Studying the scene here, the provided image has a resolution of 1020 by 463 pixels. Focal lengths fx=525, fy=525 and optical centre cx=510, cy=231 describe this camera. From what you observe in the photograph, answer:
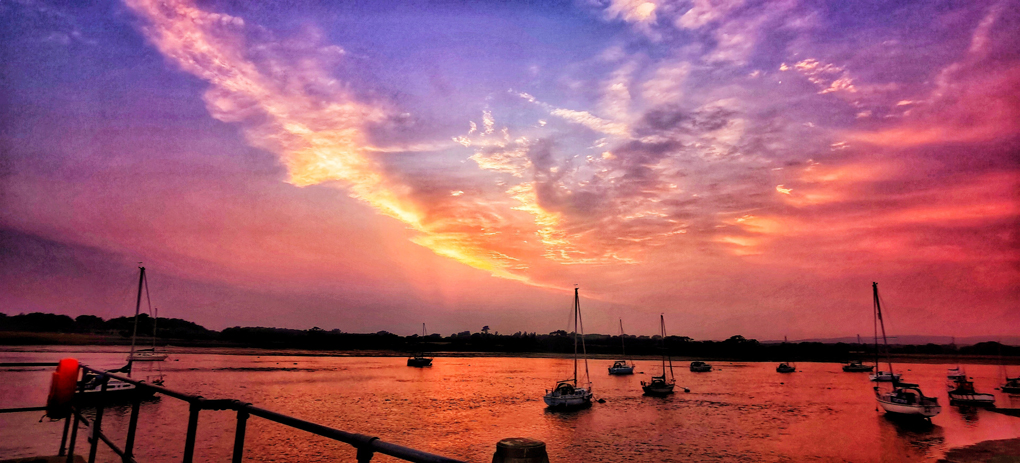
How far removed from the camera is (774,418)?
50.6m

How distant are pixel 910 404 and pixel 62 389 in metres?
57.3

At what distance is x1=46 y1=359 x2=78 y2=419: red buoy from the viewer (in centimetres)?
595

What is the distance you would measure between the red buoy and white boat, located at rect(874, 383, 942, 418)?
56035 mm

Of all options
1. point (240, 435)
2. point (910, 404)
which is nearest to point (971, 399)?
point (910, 404)

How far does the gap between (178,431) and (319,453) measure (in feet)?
35.1

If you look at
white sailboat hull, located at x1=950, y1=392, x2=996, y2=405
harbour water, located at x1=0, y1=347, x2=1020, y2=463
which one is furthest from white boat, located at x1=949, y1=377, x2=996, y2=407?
harbour water, located at x1=0, y1=347, x2=1020, y2=463

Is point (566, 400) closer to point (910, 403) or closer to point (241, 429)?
point (910, 403)

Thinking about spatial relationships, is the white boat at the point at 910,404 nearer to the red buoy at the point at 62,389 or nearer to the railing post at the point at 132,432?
the railing post at the point at 132,432

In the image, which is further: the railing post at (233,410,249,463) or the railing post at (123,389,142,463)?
the railing post at (123,389,142,463)

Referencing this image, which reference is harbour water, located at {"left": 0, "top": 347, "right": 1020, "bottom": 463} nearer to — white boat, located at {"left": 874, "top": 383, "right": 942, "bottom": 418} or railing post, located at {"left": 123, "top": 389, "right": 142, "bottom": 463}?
white boat, located at {"left": 874, "top": 383, "right": 942, "bottom": 418}

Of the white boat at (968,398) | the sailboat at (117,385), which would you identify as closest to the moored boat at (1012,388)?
the white boat at (968,398)

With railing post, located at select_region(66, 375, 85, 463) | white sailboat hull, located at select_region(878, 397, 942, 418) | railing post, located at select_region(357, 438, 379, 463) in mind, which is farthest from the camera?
white sailboat hull, located at select_region(878, 397, 942, 418)

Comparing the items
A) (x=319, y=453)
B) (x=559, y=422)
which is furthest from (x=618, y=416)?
(x=319, y=453)

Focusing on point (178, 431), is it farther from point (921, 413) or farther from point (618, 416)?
point (921, 413)
